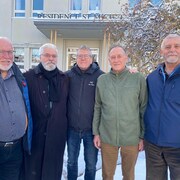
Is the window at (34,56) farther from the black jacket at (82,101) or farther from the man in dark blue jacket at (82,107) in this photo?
the black jacket at (82,101)

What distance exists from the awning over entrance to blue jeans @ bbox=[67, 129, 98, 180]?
9354 millimetres

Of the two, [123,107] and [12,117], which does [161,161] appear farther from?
[12,117]

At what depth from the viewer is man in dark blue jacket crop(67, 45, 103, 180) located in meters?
3.76

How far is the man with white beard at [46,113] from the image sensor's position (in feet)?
12.1

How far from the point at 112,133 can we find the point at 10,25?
46.8 ft

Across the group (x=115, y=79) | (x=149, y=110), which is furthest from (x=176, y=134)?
(x=115, y=79)

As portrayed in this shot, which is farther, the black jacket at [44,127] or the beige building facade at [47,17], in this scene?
the beige building facade at [47,17]

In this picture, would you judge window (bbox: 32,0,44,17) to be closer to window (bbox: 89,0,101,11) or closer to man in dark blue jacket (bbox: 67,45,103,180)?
window (bbox: 89,0,101,11)

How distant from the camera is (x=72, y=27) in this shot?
43.9ft

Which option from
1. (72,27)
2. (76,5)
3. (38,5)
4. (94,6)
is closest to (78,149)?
(72,27)

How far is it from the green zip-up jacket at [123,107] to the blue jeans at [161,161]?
254 millimetres

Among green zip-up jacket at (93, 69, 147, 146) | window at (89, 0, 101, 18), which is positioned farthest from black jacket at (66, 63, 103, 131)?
window at (89, 0, 101, 18)

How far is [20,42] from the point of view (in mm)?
16047

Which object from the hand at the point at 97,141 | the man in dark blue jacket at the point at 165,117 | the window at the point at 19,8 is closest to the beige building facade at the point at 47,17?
the window at the point at 19,8
